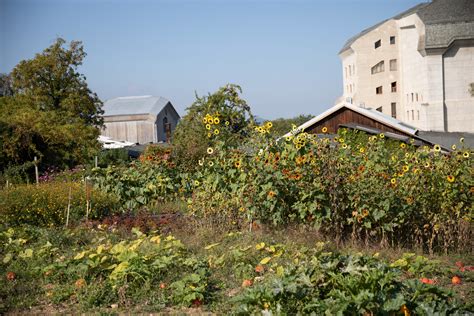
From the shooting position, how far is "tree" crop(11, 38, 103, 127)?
3053 cm

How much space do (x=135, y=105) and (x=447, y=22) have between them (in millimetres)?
29857

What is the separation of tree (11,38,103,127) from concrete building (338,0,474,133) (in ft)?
75.4

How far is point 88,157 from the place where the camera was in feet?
80.1

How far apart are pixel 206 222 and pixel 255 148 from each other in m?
1.41

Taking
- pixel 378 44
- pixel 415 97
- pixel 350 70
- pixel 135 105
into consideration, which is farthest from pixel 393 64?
pixel 135 105

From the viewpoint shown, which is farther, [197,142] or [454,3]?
[454,3]

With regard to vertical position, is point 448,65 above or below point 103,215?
above

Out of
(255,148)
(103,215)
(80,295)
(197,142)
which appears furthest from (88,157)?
(80,295)

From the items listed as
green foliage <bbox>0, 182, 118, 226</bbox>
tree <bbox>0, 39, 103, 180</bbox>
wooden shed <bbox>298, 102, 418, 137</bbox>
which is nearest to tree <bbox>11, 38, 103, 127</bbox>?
tree <bbox>0, 39, 103, 180</bbox>

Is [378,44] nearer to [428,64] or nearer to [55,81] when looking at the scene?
Answer: [428,64]

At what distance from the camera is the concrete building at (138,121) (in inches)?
2288

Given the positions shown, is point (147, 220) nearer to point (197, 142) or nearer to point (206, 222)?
point (206, 222)

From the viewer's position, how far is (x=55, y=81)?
31.0 metres

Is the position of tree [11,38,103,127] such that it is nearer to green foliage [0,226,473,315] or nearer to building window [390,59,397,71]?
green foliage [0,226,473,315]
